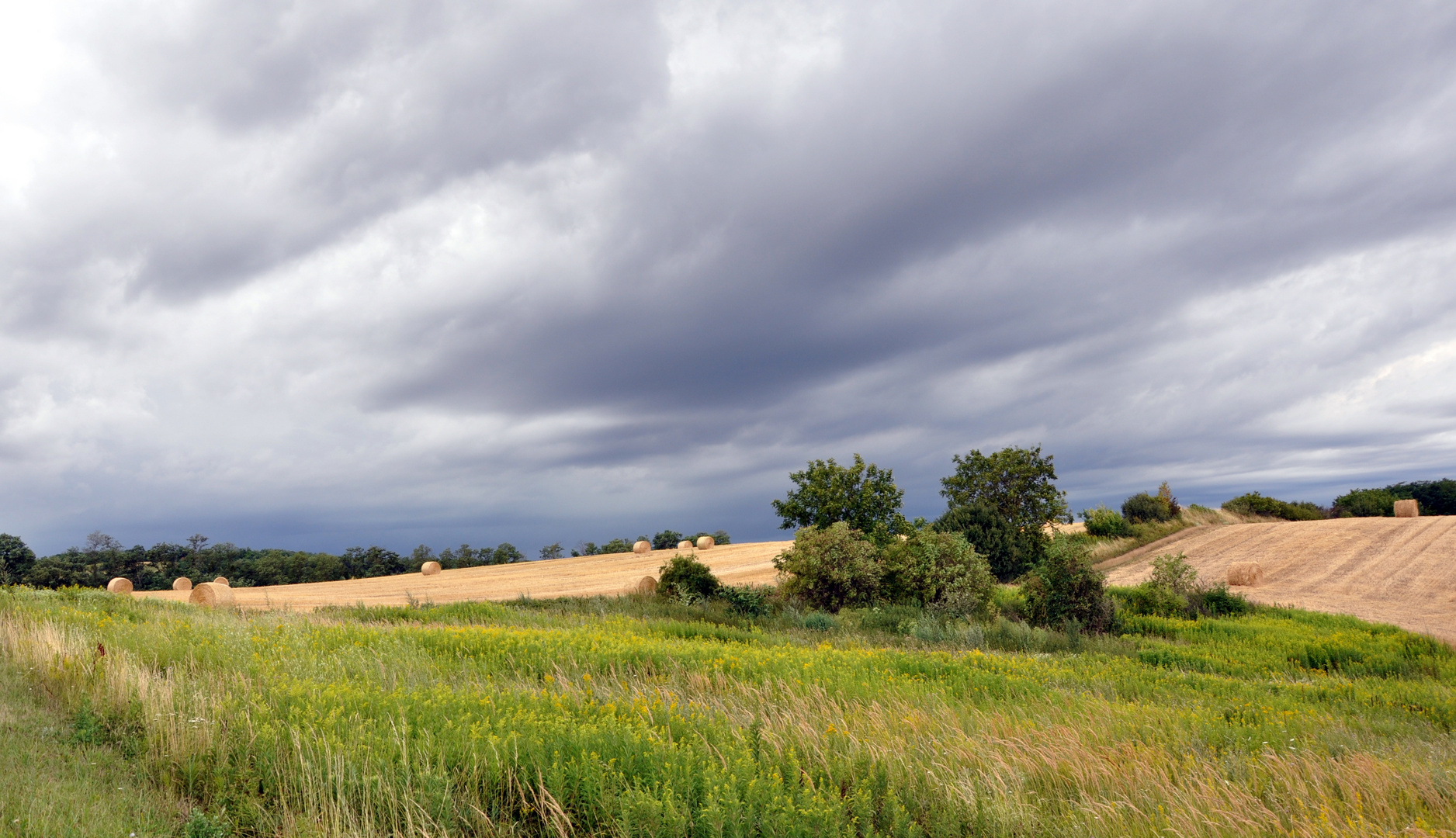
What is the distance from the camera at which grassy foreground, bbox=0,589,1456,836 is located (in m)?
4.97

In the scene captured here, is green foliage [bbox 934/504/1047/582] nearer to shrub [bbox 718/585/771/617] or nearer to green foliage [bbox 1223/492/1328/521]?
shrub [bbox 718/585/771/617]

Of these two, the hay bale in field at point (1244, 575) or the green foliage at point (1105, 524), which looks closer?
the hay bale in field at point (1244, 575)

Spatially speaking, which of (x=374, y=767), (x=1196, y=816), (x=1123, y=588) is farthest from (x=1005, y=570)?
(x=374, y=767)

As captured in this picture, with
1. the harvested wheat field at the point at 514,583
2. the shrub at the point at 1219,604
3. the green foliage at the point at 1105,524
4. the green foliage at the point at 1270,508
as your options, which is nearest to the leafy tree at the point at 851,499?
the harvested wheat field at the point at 514,583

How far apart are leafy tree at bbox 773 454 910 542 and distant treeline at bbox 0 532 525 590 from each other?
2350cm

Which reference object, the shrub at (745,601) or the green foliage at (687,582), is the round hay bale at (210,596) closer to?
the green foliage at (687,582)

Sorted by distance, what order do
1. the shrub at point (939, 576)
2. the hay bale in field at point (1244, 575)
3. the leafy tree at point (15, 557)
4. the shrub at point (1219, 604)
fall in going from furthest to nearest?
the leafy tree at point (15, 557) → the hay bale in field at point (1244, 575) → the shrub at point (1219, 604) → the shrub at point (939, 576)

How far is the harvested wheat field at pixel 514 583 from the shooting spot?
23.8 m

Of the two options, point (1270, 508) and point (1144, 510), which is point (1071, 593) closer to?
point (1144, 510)

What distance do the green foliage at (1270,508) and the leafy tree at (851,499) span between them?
98.5ft

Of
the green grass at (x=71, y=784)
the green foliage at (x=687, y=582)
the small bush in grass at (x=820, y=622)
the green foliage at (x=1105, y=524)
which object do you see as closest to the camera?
the green grass at (x=71, y=784)

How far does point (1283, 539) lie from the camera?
35.1m

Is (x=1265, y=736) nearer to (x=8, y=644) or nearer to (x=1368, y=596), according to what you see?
(x=8, y=644)

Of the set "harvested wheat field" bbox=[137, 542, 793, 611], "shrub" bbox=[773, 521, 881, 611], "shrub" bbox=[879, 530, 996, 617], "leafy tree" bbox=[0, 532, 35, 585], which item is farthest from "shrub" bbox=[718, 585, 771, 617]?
"leafy tree" bbox=[0, 532, 35, 585]
